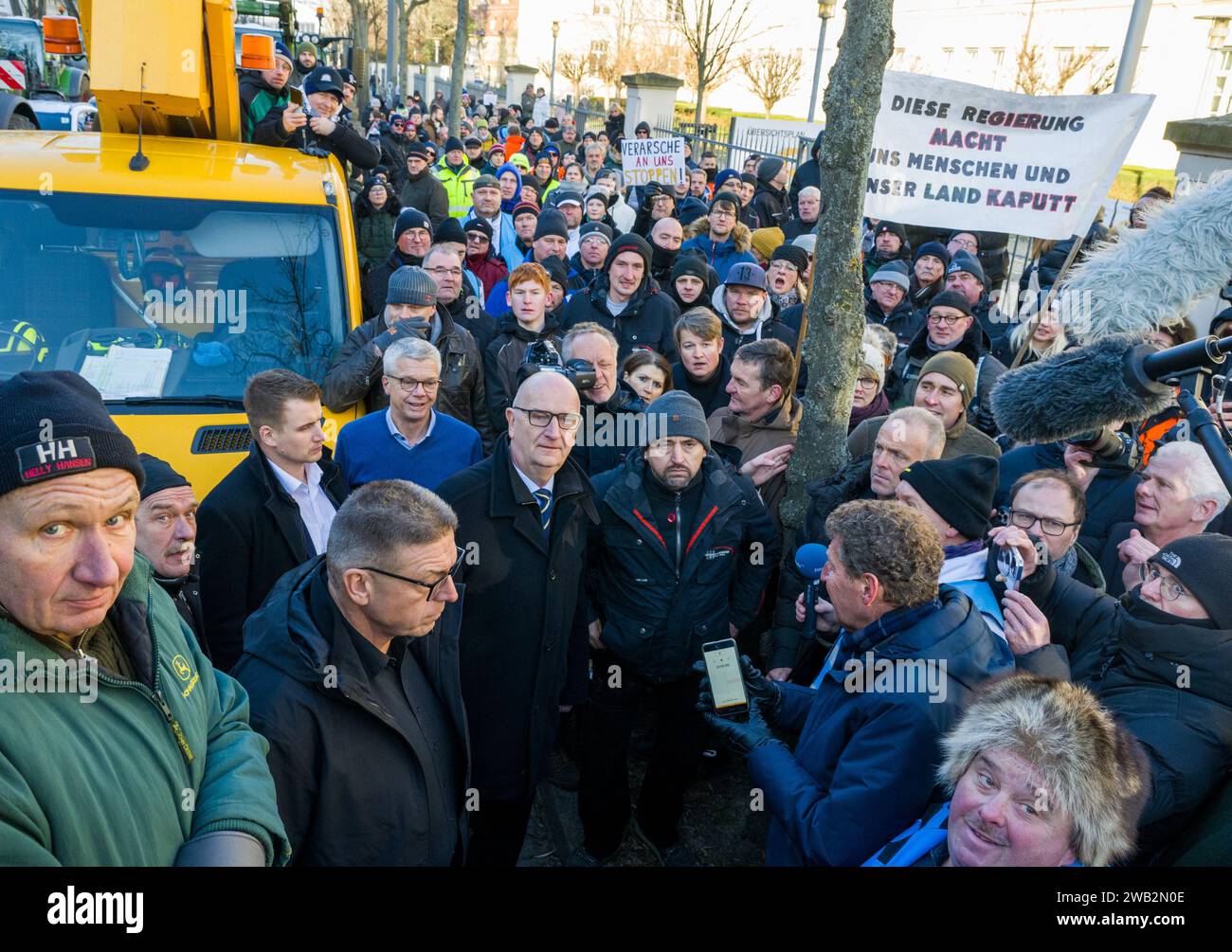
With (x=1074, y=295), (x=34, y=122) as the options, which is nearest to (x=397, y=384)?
(x=1074, y=295)

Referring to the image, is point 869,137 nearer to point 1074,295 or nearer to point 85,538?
point 1074,295

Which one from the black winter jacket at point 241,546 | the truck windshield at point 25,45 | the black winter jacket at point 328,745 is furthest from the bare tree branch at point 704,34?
the black winter jacket at point 328,745

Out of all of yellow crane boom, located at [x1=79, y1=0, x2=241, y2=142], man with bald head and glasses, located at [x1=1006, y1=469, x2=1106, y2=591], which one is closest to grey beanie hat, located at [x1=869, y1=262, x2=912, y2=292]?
man with bald head and glasses, located at [x1=1006, y1=469, x2=1106, y2=591]

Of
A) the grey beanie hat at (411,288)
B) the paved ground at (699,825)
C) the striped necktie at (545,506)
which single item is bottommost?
the paved ground at (699,825)

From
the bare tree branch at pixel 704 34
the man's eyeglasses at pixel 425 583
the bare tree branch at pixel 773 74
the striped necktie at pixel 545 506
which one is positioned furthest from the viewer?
the bare tree branch at pixel 773 74

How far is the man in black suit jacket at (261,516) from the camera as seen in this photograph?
3.36 m

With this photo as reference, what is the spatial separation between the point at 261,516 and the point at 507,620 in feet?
3.34

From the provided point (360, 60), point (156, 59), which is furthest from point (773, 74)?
point (156, 59)

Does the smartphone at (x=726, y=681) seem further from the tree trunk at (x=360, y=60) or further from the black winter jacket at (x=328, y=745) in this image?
the tree trunk at (x=360, y=60)

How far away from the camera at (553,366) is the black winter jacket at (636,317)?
125cm

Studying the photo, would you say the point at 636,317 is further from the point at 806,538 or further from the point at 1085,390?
the point at 1085,390

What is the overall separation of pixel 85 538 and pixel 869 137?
356cm

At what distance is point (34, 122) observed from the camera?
349 inches

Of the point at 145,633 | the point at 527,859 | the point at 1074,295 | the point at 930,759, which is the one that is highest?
the point at 1074,295
